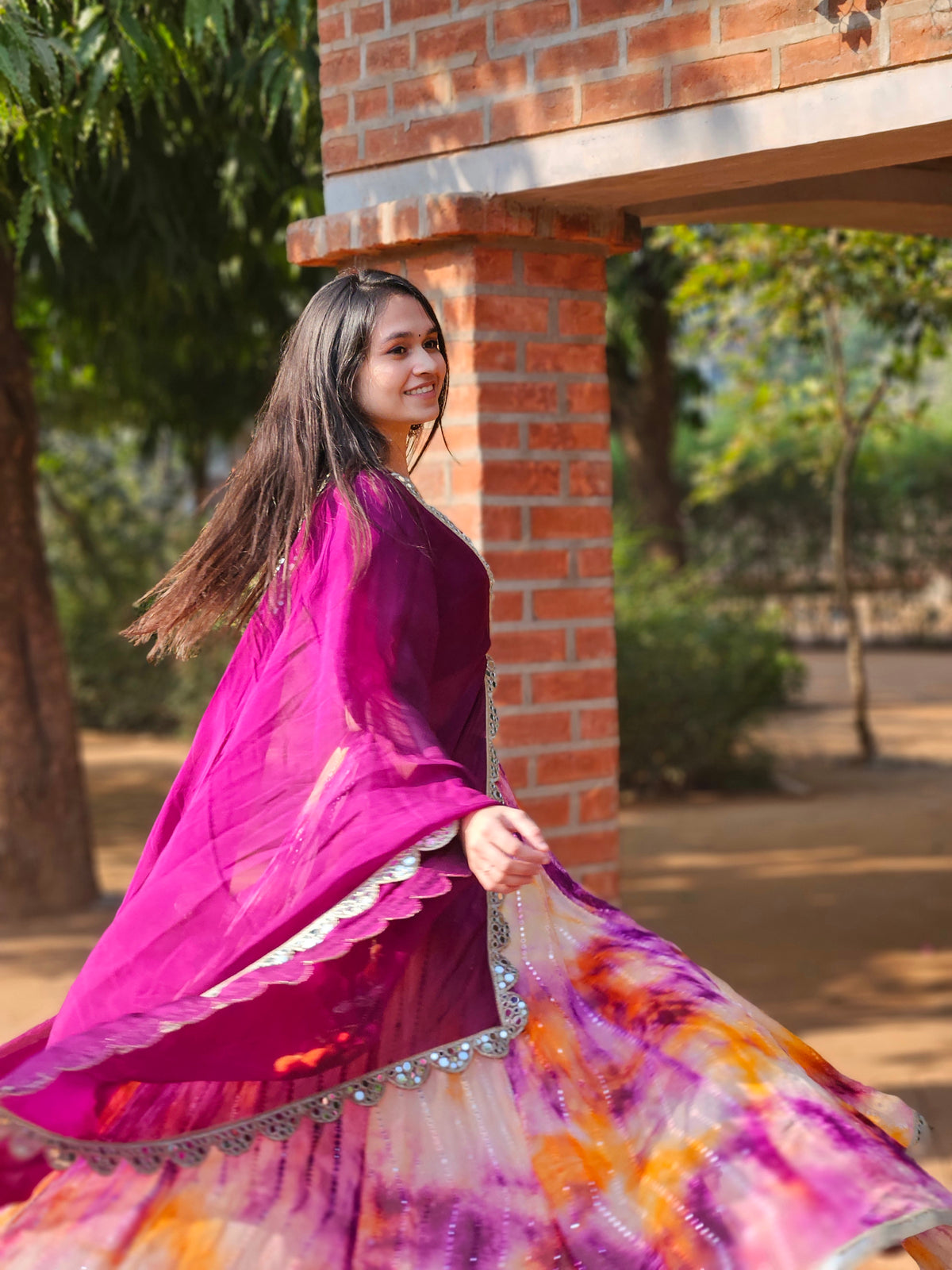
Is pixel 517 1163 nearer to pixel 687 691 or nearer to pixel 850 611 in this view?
pixel 687 691

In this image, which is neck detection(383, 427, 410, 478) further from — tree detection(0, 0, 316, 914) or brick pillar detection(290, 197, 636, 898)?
tree detection(0, 0, 316, 914)

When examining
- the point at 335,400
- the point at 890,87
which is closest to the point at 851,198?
the point at 890,87

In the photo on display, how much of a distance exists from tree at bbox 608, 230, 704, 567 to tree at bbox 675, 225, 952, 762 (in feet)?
2.60

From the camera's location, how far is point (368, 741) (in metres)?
2.23

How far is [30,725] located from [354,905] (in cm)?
537

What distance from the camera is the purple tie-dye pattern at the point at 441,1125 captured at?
7.19 ft

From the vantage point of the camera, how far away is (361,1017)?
2291 mm

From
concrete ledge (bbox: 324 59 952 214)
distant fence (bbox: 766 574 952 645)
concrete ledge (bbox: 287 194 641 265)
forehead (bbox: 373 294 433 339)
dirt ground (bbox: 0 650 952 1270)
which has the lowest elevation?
distant fence (bbox: 766 574 952 645)

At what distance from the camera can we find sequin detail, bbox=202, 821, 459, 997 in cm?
218

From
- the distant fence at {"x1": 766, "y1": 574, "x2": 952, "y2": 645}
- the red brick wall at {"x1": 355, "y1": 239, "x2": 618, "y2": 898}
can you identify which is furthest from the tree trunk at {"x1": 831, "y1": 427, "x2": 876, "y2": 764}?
the distant fence at {"x1": 766, "y1": 574, "x2": 952, "y2": 645}

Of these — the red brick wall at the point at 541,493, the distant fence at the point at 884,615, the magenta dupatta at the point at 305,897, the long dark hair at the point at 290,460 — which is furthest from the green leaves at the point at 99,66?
the distant fence at the point at 884,615

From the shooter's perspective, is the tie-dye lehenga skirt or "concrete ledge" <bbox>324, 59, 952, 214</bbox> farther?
"concrete ledge" <bbox>324, 59, 952, 214</bbox>

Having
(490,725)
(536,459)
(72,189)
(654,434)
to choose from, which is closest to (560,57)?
(536,459)

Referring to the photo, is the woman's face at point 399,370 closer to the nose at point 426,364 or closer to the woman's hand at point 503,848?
the nose at point 426,364
